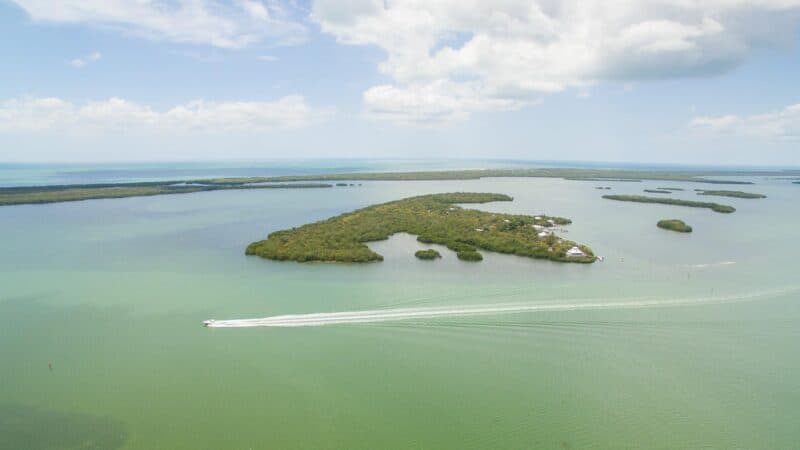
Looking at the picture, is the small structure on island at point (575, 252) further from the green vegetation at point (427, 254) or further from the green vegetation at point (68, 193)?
the green vegetation at point (68, 193)

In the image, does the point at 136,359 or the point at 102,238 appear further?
the point at 102,238

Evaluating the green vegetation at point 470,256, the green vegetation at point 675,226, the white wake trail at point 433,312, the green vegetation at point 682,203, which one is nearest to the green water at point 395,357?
the white wake trail at point 433,312

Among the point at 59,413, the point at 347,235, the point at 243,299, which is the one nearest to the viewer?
the point at 59,413

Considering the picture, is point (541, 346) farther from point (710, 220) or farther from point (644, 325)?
point (710, 220)

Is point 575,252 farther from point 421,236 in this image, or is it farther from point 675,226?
point 675,226

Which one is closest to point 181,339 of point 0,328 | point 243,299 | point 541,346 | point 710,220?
point 243,299

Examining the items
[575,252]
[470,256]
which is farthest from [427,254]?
[575,252]

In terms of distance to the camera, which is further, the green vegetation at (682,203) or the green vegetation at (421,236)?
the green vegetation at (682,203)
